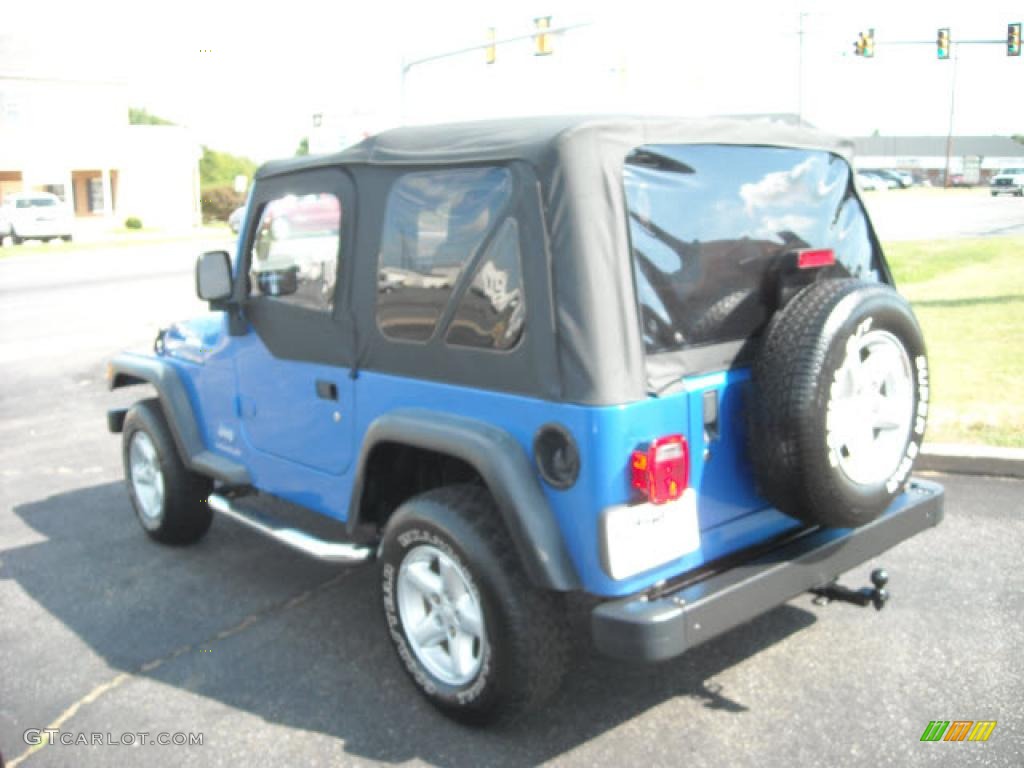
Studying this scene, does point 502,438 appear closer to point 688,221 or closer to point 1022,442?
point 688,221

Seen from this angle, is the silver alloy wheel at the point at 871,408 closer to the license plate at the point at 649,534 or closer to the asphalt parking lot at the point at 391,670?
the license plate at the point at 649,534

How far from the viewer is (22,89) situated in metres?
47.7

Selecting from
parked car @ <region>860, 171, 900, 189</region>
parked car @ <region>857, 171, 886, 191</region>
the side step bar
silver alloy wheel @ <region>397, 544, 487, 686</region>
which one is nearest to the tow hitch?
silver alloy wheel @ <region>397, 544, 487, 686</region>

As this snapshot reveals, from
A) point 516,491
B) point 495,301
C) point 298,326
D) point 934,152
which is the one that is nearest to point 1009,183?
point 298,326

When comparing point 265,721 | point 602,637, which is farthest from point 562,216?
point 265,721

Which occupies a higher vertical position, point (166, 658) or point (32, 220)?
point (32, 220)

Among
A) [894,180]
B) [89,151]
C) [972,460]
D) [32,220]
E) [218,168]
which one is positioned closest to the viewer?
[972,460]

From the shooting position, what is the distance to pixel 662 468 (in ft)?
10.2

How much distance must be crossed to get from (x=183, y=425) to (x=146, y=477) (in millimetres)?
626

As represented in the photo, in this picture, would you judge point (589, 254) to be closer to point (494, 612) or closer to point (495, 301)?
point (495, 301)

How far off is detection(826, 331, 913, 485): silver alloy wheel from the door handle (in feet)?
6.20

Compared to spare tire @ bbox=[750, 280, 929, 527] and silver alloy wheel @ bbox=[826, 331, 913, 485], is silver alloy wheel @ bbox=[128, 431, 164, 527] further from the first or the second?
silver alloy wheel @ bbox=[826, 331, 913, 485]

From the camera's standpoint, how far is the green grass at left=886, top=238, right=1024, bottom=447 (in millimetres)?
6684

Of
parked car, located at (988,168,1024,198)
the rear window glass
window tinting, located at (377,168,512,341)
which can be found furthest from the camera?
parked car, located at (988,168,1024,198)
